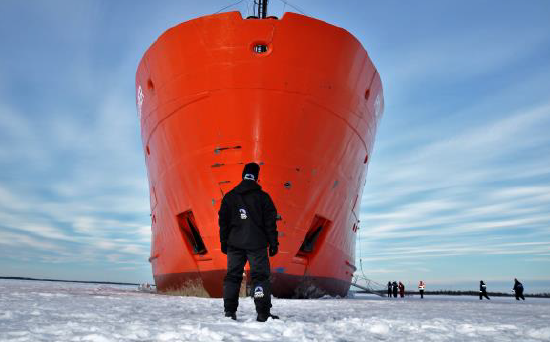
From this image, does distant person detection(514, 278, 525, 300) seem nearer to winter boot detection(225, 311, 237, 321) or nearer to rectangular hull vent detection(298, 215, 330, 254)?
rectangular hull vent detection(298, 215, 330, 254)

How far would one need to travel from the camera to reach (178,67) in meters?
6.63

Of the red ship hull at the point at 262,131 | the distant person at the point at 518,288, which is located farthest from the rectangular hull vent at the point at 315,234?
the distant person at the point at 518,288

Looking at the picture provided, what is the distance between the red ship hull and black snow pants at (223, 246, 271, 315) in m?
2.72

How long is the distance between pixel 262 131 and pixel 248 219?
3038 millimetres

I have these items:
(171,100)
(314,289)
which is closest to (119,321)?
(314,289)

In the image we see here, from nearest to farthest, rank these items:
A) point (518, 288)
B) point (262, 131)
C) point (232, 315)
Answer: point (232, 315)
point (262, 131)
point (518, 288)

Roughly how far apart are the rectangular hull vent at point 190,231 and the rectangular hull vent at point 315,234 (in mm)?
1678

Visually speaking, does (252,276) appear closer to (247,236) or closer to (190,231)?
(247,236)

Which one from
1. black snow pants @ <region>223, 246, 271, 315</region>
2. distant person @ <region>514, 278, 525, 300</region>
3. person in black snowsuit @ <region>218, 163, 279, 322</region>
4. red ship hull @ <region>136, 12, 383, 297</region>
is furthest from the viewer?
distant person @ <region>514, 278, 525, 300</region>

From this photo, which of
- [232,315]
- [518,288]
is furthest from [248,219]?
[518,288]

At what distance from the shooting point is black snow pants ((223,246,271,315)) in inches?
119

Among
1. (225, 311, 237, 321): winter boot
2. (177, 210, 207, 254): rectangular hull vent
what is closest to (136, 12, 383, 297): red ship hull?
(177, 210, 207, 254): rectangular hull vent

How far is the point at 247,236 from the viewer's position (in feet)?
10.4

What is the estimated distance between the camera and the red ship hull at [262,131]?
6066 mm
